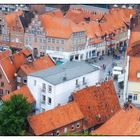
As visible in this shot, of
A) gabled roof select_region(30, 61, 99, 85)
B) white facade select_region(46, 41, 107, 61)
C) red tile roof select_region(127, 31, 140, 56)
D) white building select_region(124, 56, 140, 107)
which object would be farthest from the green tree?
white facade select_region(46, 41, 107, 61)

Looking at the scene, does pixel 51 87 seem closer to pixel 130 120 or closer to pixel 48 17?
pixel 130 120

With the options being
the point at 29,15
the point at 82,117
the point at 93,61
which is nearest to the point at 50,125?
the point at 82,117

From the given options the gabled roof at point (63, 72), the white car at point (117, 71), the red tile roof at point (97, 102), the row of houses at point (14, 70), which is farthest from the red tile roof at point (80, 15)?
the red tile roof at point (97, 102)

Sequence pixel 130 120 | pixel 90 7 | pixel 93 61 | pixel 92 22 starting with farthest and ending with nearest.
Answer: pixel 90 7 → pixel 92 22 → pixel 93 61 → pixel 130 120

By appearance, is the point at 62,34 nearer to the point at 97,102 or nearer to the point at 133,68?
the point at 133,68

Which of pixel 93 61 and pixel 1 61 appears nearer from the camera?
pixel 1 61

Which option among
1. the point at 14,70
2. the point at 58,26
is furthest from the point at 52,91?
the point at 58,26

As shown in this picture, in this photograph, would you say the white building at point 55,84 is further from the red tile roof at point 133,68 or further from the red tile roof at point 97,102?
the red tile roof at point 133,68
